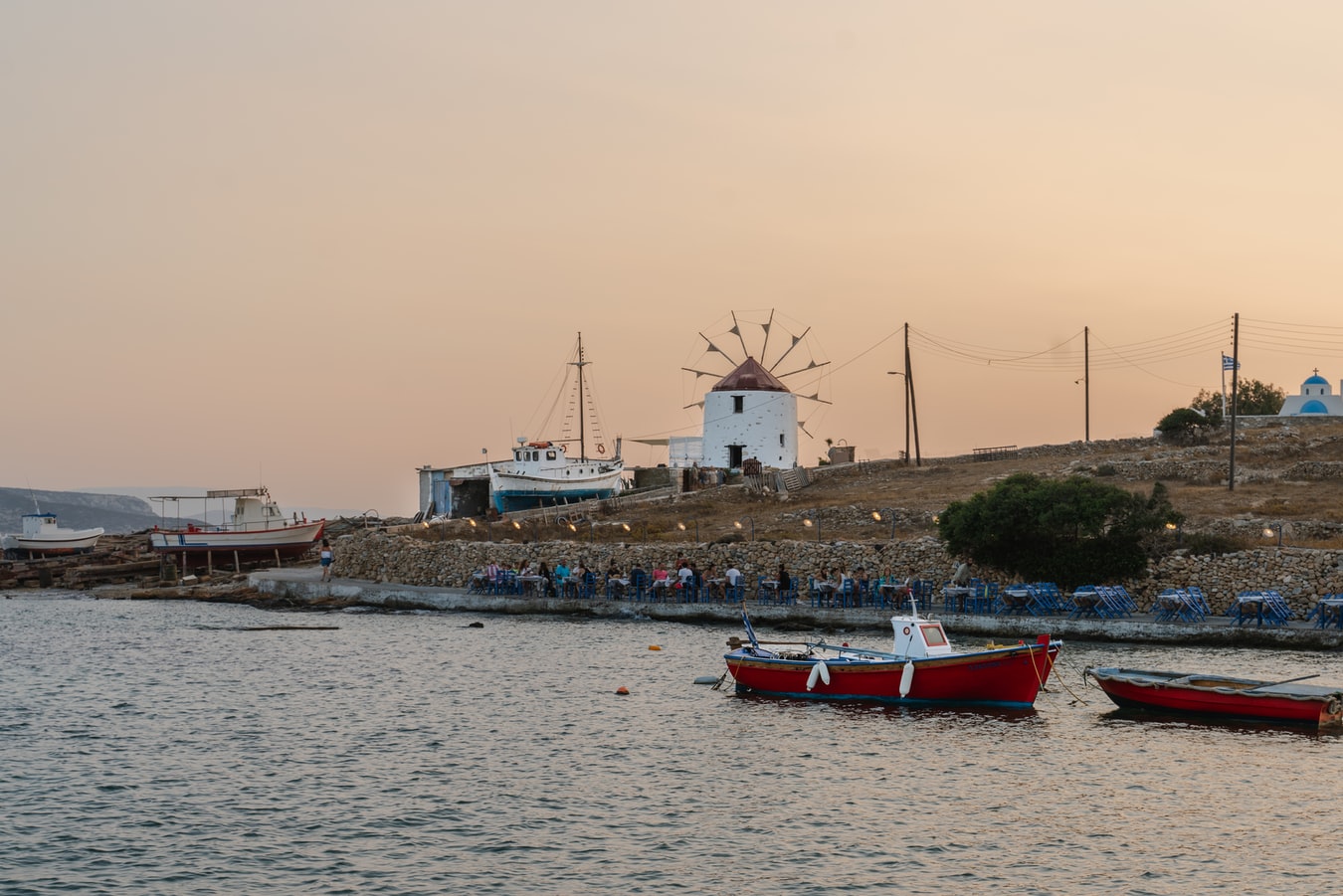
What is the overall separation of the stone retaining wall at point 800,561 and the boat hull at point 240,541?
12.6m

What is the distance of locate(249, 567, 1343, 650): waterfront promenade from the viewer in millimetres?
33500

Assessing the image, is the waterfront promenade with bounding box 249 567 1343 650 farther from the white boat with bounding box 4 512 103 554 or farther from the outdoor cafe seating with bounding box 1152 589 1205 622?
the white boat with bounding box 4 512 103 554

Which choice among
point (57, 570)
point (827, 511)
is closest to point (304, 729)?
point (827, 511)

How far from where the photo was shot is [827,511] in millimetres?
55688

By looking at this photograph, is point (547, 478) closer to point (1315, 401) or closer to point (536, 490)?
point (536, 490)

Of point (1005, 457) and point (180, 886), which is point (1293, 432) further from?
point (180, 886)

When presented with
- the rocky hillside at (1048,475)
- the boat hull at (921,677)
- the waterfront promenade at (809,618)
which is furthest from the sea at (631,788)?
the rocky hillside at (1048,475)

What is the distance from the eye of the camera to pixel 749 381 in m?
83.4

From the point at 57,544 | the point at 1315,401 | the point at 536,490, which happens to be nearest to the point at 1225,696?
the point at 536,490

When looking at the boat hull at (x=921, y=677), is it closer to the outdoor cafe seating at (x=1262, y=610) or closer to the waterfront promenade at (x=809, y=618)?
the waterfront promenade at (x=809, y=618)

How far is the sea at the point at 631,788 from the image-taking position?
16625 millimetres

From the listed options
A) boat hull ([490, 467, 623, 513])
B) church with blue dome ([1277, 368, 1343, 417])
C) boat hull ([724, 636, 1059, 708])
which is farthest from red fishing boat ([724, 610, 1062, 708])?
church with blue dome ([1277, 368, 1343, 417])

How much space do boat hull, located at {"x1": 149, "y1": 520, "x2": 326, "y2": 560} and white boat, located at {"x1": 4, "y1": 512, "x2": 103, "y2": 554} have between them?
20440 millimetres

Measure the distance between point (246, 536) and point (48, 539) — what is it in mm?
27781
